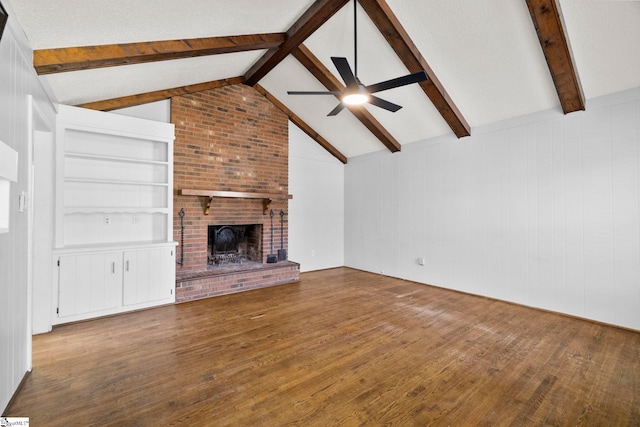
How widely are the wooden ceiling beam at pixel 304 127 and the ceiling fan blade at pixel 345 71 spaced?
3004mm

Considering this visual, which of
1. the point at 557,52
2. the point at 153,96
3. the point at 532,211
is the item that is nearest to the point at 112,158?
the point at 153,96

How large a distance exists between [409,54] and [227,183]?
3438 millimetres

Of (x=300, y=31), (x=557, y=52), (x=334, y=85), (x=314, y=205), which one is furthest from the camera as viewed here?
(x=314, y=205)

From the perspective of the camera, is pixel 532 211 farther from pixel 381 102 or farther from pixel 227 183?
pixel 227 183

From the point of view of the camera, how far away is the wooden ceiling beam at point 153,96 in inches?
156

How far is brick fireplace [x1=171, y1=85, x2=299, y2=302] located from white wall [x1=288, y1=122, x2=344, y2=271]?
264 millimetres

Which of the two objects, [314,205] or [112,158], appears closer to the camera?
[112,158]

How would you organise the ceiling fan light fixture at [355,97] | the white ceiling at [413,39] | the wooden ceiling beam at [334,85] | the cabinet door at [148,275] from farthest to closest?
the wooden ceiling beam at [334,85] < the cabinet door at [148,275] < the ceiling fan light fixture at [355,97] < the white ceiling at [413,39]

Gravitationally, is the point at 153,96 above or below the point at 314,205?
above

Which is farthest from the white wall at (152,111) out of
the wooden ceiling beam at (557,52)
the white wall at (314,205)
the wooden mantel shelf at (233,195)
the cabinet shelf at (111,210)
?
the wooden ceiling beam at (557,52)

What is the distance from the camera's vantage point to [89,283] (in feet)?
11.2

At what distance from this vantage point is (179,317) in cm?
354

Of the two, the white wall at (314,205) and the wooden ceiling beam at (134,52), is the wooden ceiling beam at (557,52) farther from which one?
the white wall at (314,205)

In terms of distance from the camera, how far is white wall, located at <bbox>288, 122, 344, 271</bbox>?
19.9 feet
